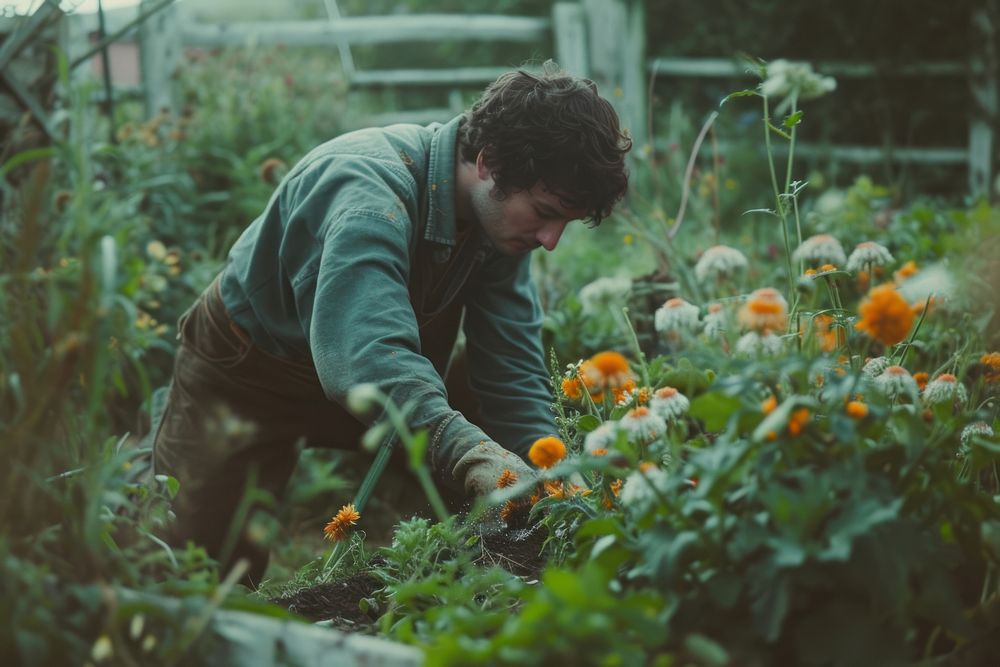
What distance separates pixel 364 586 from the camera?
179 cm

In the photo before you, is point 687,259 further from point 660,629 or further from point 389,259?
point 660,629

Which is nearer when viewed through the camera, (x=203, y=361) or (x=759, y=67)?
(x=759, y=67)

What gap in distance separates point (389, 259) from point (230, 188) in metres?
3.02

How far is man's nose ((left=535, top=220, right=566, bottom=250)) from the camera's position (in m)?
2.36

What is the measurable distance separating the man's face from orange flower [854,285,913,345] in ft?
3.93

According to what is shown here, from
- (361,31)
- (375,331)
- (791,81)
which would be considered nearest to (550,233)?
(375,331)

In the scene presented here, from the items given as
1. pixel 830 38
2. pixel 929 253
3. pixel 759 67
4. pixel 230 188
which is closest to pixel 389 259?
pixel 759 67

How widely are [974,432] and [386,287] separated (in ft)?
3.68

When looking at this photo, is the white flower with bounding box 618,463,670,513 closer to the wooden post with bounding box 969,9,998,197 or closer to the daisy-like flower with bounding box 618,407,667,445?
the daisy-like flower with bounding box 618,407,667,445

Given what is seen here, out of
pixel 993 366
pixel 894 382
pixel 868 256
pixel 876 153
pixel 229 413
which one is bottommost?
pixel 876 153

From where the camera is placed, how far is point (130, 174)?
401 centimetres

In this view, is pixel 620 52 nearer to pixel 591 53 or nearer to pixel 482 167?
pixel 591 53

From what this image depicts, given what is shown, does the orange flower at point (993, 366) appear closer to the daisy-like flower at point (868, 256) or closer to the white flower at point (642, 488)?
the daisy-like flower at point (868, 256)

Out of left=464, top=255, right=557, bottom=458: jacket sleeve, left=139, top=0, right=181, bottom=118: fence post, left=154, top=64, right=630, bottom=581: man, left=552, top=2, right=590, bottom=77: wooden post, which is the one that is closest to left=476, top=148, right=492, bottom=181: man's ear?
left=154, top=64, right=630, bottom=581: man
